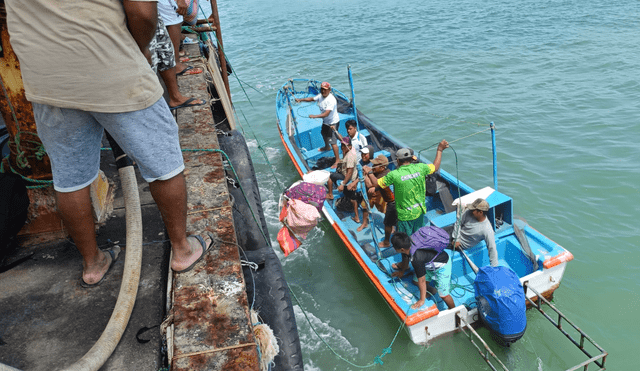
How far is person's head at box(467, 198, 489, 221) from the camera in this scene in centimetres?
530

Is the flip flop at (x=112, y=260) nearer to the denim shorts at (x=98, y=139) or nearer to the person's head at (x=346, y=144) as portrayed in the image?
the denim shorts at (x=98, y=139)

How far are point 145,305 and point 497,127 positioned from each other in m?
11.3

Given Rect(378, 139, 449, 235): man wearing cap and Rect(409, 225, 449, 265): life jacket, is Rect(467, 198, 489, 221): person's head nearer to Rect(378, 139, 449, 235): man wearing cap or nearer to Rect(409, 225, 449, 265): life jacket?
Rect(409, 225, 449, 265): life jacket

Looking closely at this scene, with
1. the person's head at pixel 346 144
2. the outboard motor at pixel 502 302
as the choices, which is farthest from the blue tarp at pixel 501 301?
the person's head at pixel 346 144

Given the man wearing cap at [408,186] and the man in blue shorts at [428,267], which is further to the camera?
the man wearing cap at [408,186]

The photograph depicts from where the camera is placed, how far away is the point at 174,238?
7.66 ft

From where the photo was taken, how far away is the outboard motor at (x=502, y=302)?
4.56 metres

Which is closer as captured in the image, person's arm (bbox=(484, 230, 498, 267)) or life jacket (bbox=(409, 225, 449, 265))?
life jacket (bbox=(409, 225, 449, 265))

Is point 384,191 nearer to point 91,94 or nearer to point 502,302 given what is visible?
point 502,302

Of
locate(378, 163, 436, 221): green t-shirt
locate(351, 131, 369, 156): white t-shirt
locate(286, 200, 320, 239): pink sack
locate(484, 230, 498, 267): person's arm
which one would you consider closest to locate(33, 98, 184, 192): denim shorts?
locate(286, 200, 320, 239): pink sack

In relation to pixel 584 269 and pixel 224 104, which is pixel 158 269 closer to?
pixel 224 104

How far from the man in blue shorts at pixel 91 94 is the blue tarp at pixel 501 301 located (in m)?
3.60

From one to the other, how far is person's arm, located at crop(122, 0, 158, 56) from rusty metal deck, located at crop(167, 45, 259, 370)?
48.9 inches

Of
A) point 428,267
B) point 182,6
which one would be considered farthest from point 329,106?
point 428,267
